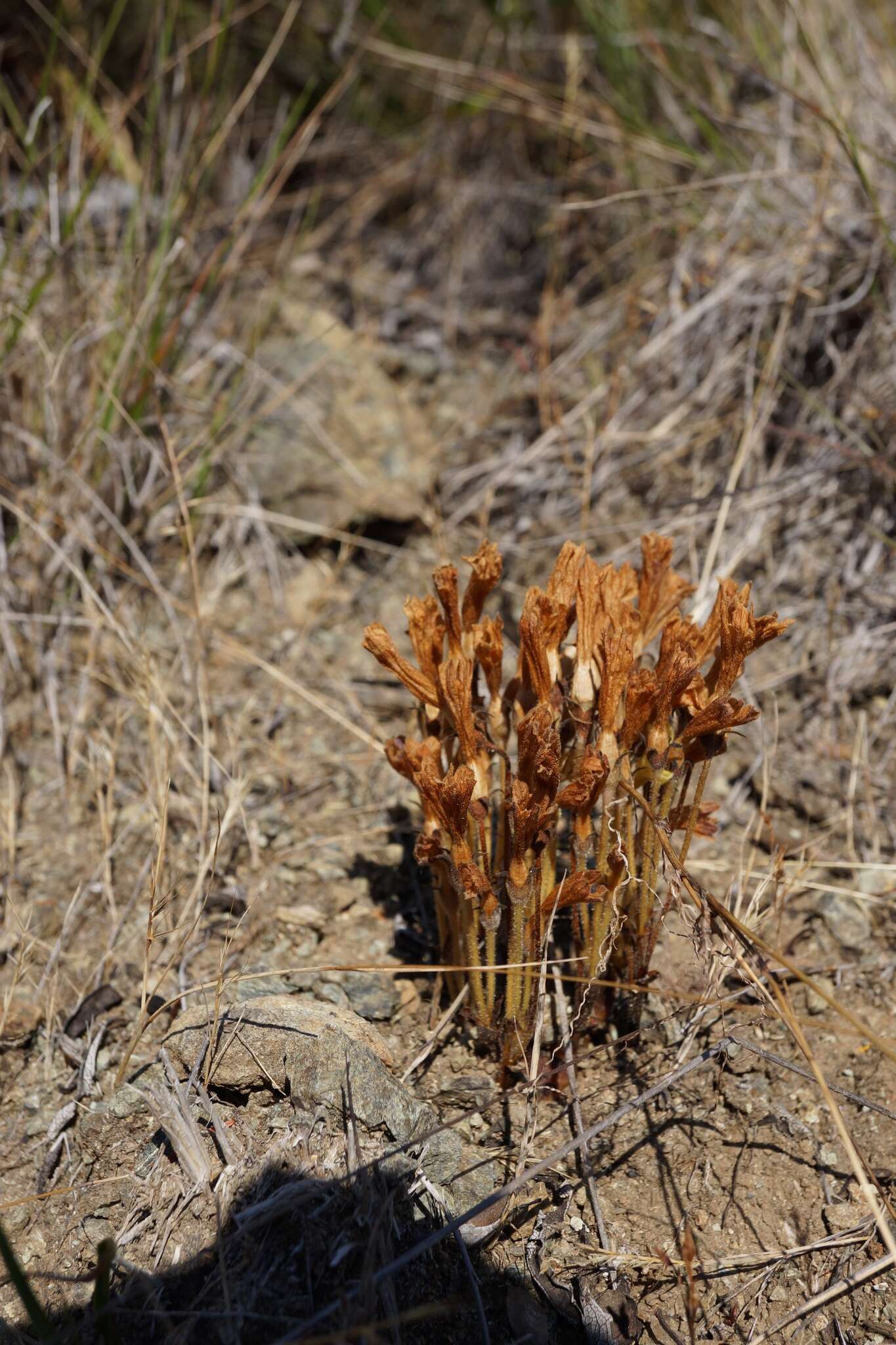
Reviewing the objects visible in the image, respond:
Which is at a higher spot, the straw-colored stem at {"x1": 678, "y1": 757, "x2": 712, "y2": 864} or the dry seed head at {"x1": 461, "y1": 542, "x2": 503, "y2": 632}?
the dry seed head at {"x1": 461, "y1": 542, "x2": 503, "y2": 632}

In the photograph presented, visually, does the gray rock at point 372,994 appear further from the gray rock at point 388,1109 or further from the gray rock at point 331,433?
the gray rock at point 331,433

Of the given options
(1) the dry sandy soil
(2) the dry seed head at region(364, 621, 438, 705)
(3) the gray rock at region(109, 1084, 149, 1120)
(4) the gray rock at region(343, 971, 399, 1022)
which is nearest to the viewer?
→ (1) the dry sandy soil

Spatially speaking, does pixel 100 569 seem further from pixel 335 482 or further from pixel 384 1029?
pixel 384 1029

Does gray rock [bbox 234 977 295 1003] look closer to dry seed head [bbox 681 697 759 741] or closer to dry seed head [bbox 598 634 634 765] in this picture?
dry seed head [bbox 598 634 634 765]

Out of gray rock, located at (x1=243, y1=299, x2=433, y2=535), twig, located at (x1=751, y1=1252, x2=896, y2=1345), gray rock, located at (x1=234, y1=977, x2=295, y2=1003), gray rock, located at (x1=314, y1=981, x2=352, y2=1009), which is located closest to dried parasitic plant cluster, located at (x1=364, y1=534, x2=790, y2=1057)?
gray rock, located at (x1=314, y1=981, x2=352, y2=1009)

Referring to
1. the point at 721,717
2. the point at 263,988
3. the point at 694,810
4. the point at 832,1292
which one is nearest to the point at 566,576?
the point at 721,717

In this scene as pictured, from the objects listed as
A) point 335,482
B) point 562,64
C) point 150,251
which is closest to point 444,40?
point 562,64
